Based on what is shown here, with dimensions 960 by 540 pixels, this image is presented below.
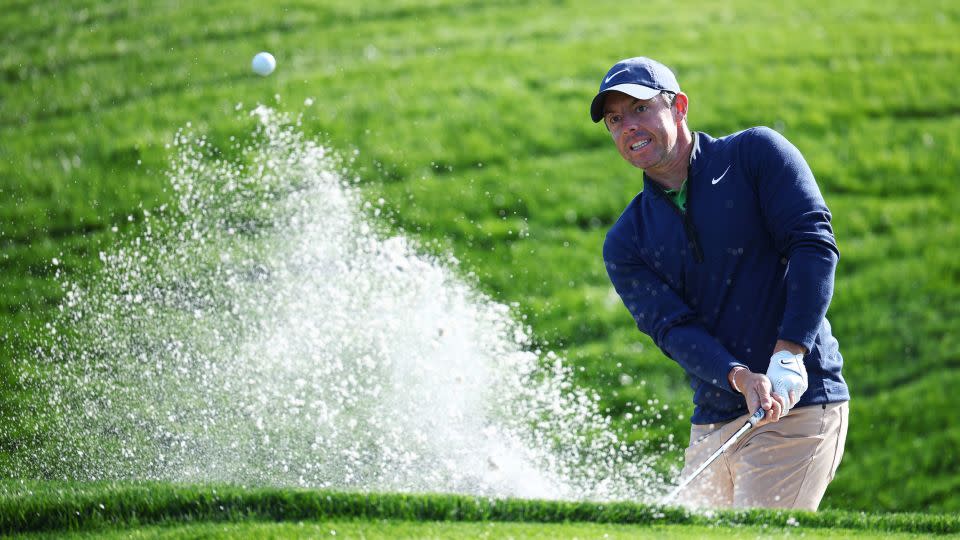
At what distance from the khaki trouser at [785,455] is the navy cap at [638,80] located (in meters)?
1.44

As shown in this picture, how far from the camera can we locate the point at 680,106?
481 centimetres

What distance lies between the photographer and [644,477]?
705cm

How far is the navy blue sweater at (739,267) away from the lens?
439 cm

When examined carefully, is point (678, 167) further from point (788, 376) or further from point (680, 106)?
point (788, 376)

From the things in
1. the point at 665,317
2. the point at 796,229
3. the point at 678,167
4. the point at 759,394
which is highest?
the point at 678,167

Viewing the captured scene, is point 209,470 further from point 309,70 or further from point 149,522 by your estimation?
point 309,70

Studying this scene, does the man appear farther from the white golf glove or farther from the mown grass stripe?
the mown grass stripe

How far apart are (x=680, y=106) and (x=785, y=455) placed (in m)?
1.55

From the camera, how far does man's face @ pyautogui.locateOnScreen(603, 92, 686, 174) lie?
4.66m

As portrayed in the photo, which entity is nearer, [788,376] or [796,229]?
[788,376]

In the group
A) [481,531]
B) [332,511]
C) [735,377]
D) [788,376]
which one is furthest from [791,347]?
[332,511]

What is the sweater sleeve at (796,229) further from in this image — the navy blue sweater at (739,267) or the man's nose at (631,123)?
the man's nose at (631,123)

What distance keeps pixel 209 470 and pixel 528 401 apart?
230 centimetres

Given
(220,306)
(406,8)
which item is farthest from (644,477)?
(406,8)
